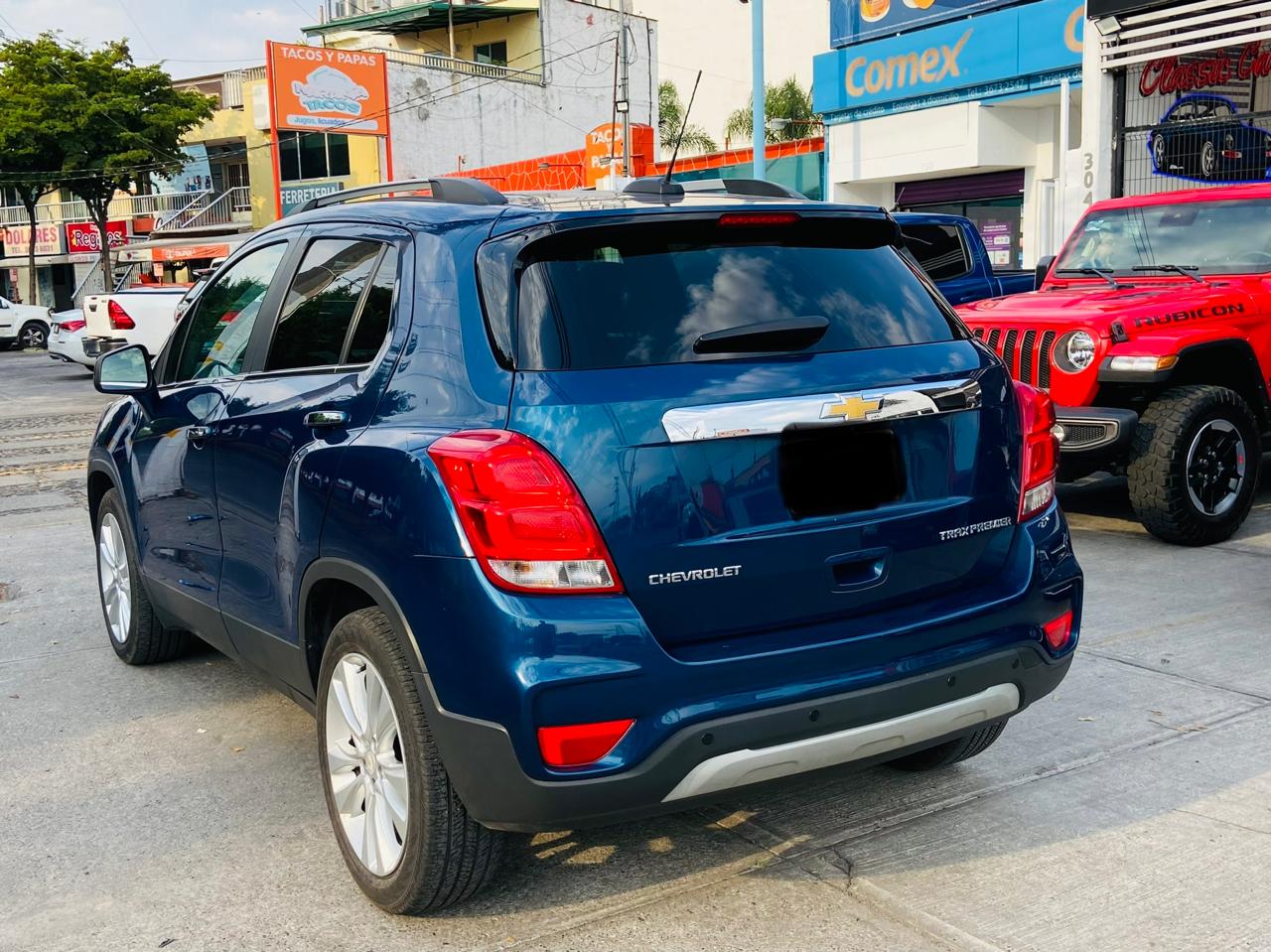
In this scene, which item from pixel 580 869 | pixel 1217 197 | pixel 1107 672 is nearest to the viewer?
pixel 580 869

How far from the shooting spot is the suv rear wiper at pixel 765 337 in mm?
3082

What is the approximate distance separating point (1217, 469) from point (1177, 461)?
497 millimetres

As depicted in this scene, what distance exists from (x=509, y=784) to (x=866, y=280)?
159cm

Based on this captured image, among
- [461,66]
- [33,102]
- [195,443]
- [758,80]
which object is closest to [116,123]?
[33,102]

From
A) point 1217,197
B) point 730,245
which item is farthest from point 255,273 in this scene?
point 1217,197

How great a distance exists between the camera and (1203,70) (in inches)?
643

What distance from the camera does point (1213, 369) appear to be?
297 inches

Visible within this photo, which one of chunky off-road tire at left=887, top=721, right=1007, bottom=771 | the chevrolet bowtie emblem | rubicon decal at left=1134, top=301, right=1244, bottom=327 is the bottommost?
chunky off-road tire at left=887, top=721, right=1007, bottom=771

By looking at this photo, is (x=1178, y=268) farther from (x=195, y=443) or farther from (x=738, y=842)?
(x=195, y=443)

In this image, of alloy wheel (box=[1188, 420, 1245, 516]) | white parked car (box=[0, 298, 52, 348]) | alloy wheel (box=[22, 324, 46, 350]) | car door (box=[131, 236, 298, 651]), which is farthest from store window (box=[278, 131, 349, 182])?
car door (box=[131, 236, 298, 651])

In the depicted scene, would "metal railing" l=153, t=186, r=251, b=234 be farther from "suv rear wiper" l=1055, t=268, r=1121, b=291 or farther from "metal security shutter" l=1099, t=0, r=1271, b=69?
"suv rear wiper" l=1055, t=268, r=1121, b=291

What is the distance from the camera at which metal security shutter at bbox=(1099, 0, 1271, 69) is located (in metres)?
14.2

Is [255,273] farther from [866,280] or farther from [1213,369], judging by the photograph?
[1213,369]

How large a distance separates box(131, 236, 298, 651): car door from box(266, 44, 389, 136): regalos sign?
3590 cm
